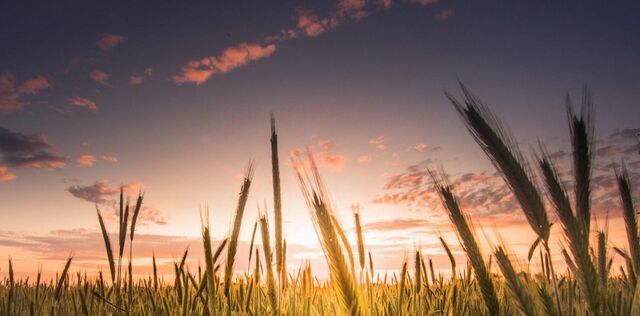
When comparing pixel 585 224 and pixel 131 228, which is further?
pixel 131 228

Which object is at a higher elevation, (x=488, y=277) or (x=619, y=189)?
(x=619, y=189)

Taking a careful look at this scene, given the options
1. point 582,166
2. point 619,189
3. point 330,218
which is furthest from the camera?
point 619,189

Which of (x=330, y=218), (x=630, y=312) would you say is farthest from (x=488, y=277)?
(x=330, y=218)

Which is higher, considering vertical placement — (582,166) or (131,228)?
(582,166)

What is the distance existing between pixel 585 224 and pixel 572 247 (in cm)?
15

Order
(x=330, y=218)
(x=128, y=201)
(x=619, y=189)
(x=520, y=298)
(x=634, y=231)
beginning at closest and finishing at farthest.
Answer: (x=330, y=218), (x=520, y=298), (x=128, y=201), (x=634, y=231), (x=619, y=189)

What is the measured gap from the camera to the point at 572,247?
185cm

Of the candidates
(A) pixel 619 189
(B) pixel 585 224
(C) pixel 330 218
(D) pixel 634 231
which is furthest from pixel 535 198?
(A) pixel 619 189

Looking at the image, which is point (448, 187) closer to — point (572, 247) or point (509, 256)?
point (509, 256)

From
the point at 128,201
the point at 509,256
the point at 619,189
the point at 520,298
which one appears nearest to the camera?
the point at 520,298

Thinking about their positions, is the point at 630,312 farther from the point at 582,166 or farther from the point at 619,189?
the point at 619,189

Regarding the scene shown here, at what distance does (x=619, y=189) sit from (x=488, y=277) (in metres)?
1.87

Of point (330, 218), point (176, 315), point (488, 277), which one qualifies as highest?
point (330, 218)

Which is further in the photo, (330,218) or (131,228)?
(131,228)
